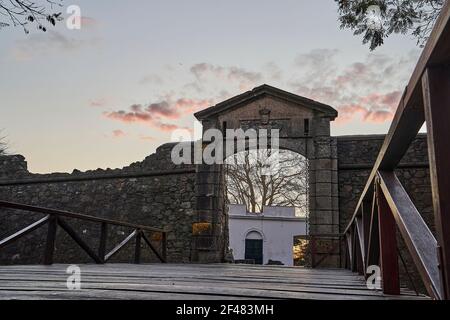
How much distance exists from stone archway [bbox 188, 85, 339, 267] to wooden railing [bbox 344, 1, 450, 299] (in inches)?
244

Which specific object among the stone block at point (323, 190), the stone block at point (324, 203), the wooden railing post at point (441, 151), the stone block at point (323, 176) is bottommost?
the wooden railing post at point (441, 151)

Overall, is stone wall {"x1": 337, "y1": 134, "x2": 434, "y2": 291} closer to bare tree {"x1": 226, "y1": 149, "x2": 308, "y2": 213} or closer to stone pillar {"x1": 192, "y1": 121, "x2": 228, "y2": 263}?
stone pillar {"x1": 192, "y1": 121, "x2": 228, "y2": 263}

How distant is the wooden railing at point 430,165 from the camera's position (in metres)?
1.02

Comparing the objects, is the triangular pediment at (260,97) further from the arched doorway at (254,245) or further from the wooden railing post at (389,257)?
the arched doorway at (254,245)

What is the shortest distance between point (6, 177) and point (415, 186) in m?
10.6

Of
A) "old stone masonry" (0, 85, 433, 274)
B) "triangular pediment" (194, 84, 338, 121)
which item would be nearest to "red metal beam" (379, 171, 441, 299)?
"old stone masonry" (0, 85, 433, 274)

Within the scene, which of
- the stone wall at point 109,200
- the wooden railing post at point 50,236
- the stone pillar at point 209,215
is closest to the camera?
the wooden railing post at point 50,236

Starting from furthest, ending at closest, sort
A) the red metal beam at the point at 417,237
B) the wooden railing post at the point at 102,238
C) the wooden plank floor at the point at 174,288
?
the wooden railing post at the point at 102,238 < the wooden plank floor at the point at 174,288 < the red metal beam at the point at 417,237

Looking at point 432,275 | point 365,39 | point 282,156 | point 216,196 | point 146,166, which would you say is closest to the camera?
point 432,275

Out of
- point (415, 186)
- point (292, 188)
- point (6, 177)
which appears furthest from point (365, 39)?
point (292, 188)

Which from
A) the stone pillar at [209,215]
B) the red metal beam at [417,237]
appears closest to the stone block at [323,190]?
the stone pillar at [209,215]
